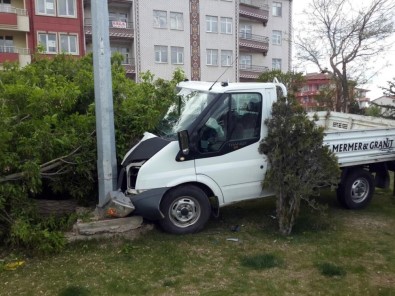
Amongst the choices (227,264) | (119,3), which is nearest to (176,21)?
(119,3)

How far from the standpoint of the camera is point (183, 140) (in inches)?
231

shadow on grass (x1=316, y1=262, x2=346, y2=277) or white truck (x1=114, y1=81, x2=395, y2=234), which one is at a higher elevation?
white truck (x1=114, y1=81, x2=395, y2=234)

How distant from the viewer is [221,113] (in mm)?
6281

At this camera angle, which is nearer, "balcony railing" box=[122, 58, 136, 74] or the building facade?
"balcony railing" box=[122, 58, 136, 74]

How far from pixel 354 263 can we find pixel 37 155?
4285 mm

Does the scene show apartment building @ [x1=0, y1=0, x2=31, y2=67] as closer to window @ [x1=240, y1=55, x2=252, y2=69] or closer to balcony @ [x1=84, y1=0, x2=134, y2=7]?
balcony @ [x1=84, y1=0, x2=134, y2=7]

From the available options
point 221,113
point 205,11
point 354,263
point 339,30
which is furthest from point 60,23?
point 354,263

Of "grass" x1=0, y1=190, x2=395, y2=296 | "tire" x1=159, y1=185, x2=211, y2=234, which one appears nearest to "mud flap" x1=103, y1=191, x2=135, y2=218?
"grass" x1=0, y1=190, x2=395, y2=296

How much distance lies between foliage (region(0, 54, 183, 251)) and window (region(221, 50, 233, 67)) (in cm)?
3336

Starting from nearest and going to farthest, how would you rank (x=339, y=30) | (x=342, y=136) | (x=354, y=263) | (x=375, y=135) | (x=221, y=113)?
(x=354, y=263) → (x=221, y=113) → (x=342, y=136) → (x=375, y=135) → (x=339, y=30)

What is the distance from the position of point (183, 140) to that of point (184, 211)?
3.49ft

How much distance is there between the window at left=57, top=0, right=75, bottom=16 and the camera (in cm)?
3216

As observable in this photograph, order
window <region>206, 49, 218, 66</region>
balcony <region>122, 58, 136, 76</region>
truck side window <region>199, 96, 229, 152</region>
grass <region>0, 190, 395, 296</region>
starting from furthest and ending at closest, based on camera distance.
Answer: window <region>206, 49, 218, 66</region> → balcony <region>122, 58, 136, 76</region> → truck side window <region>199, 96, 229, 152</region> → grass <region>0, 190, 395, 296</region>

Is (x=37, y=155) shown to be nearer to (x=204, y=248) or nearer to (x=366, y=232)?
(x=204, y=248)
